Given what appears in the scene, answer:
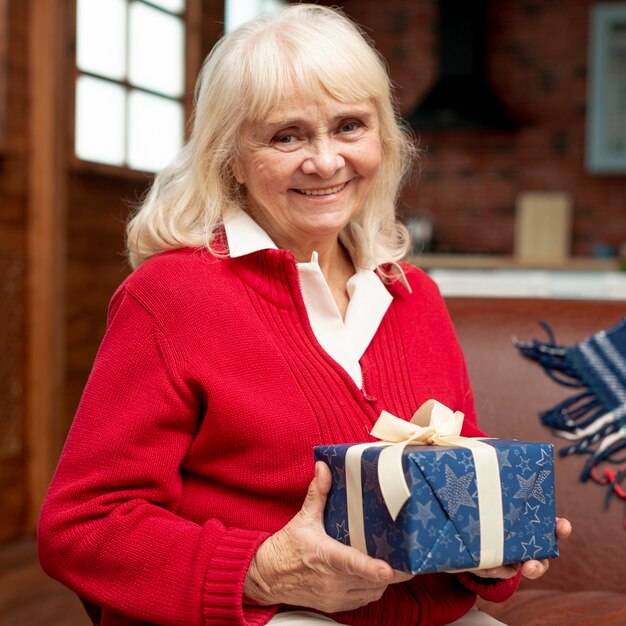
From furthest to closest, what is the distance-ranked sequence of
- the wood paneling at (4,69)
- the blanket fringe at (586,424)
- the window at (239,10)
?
the window at (239,10)
the wood paneling at (4,69)
the blanket fringe at (586,424)

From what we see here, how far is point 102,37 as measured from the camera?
3699 millimetres

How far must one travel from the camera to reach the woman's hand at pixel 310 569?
1146mm

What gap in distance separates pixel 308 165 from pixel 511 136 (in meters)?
5.40

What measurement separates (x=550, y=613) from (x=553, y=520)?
18.5 inches

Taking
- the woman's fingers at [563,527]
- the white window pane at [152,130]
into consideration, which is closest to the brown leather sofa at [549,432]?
the woman's fingers at [563,527]

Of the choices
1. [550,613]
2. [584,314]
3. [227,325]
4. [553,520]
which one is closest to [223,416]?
[227,325]

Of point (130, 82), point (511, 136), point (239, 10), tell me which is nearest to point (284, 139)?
point (130, 82)

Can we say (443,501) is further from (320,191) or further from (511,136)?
(511,136)

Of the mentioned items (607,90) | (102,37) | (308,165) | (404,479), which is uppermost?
(607,90)

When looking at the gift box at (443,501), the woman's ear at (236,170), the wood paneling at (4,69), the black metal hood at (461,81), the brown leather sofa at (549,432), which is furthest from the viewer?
the black metal hood at (461,81)

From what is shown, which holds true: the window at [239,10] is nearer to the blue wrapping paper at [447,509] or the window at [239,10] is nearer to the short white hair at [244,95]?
the short white hair at [244,95]

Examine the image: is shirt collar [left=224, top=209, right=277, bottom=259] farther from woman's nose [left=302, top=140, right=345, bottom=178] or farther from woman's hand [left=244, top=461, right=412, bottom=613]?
woman's hand [left=244, top=461, right=412, bottom=613]

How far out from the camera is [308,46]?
1.34 m

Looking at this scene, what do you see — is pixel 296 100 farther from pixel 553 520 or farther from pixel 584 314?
pixel 584 314
